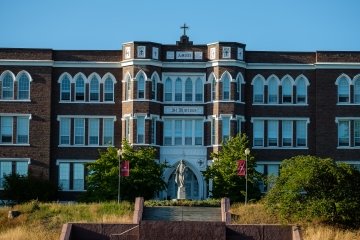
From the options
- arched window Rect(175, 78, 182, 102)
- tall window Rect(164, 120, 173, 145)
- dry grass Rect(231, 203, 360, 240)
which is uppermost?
arched window Rect(175, 78, 182, 102)

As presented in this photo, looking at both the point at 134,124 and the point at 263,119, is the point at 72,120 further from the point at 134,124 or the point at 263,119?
the point at 263,119

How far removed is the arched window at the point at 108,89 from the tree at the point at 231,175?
8.80m

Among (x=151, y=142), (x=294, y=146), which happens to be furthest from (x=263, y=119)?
(x=151, y=142)

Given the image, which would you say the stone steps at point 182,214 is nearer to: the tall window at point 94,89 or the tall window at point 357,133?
the tall window at point 94,89

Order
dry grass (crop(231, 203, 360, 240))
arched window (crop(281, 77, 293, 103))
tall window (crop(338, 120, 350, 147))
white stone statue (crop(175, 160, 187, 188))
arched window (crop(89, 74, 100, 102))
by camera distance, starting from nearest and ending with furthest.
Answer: dry grass (crop(231, 203, 360, 240)), white stone statue (crop(175, 160, 187, 188)), tall window (crop(338, 120, 350, 147)), arched window (crop(89, 74, 100, 102)), arched window (crop(281, 77, 293, 103))

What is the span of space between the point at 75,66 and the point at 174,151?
8.35 metres

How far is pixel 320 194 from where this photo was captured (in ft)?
154

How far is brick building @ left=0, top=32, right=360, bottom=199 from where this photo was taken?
63.8m

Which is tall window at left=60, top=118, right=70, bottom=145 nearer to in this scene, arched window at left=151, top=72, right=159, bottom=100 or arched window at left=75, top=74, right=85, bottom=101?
arched window at left=75, top=74, right=85, bottom=101

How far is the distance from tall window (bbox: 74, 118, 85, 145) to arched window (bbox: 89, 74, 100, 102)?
1.54 meters

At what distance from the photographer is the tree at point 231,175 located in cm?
5847

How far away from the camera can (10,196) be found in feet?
202

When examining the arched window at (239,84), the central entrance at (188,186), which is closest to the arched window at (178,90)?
the arched window at (239,84)

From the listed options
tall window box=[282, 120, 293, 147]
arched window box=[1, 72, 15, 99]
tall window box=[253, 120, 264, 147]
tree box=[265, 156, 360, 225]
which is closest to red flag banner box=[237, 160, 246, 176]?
tree box=[265, 156, 360, 225]
